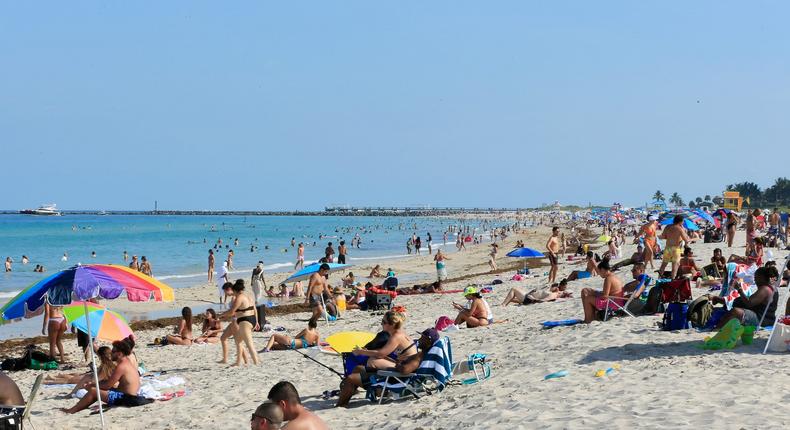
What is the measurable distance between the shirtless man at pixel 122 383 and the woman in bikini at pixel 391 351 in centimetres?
263

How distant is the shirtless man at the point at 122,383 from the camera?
8203mm

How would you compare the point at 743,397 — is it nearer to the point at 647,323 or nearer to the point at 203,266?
the point at 647,323

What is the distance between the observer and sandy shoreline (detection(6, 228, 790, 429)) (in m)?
5.84

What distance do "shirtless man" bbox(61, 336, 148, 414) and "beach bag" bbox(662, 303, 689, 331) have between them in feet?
20.9

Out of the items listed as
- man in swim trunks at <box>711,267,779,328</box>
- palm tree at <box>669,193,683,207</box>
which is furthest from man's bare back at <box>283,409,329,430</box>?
palm tree at <box>669,193,683,207</box>

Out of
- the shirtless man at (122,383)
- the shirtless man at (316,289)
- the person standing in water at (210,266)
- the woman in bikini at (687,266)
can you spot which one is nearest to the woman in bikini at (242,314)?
the shirtless man at (122,383)

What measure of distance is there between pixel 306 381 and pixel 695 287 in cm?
830

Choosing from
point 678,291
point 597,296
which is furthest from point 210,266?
point 678,291

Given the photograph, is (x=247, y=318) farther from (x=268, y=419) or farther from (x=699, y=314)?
(x=268, y=419)

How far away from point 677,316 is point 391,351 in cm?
403

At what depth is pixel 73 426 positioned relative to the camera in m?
7.72

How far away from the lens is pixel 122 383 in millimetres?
8336

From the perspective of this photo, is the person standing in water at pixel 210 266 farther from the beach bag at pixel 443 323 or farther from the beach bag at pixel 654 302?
the beach bag at pixel 654 302

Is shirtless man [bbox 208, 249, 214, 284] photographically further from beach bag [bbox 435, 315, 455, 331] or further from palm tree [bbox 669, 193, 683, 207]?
palm tree [bbox 669, 193, 683, 207]
